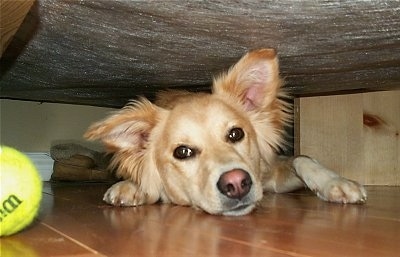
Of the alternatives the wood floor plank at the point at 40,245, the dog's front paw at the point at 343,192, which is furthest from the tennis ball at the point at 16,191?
the dog's front paw at the point at 343,192

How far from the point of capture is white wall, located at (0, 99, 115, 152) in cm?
362

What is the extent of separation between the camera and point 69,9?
168 centimetres

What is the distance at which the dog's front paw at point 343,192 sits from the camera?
81.1 inches

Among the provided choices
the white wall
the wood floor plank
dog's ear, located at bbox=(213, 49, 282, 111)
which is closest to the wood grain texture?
dog's ear, located at bbox=(213, 49, 282, 111)

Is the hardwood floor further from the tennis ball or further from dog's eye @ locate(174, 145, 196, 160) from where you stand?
dog's eye @ locate(174, 145, 196, 160)

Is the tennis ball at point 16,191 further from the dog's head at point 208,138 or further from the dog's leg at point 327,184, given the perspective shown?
the dog's leg at point 327,184

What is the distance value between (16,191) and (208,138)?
0.86 metres

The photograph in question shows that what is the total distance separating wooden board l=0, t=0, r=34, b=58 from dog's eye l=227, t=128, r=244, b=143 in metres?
0.85

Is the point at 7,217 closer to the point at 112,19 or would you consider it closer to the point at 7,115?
the point at 112,19

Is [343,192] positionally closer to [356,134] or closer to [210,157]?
[210,157]

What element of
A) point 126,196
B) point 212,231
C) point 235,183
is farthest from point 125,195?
point 212,231

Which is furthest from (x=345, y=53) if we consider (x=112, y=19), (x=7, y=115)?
(x=7, y=115)

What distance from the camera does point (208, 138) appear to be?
207 cm

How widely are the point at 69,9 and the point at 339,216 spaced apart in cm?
96
